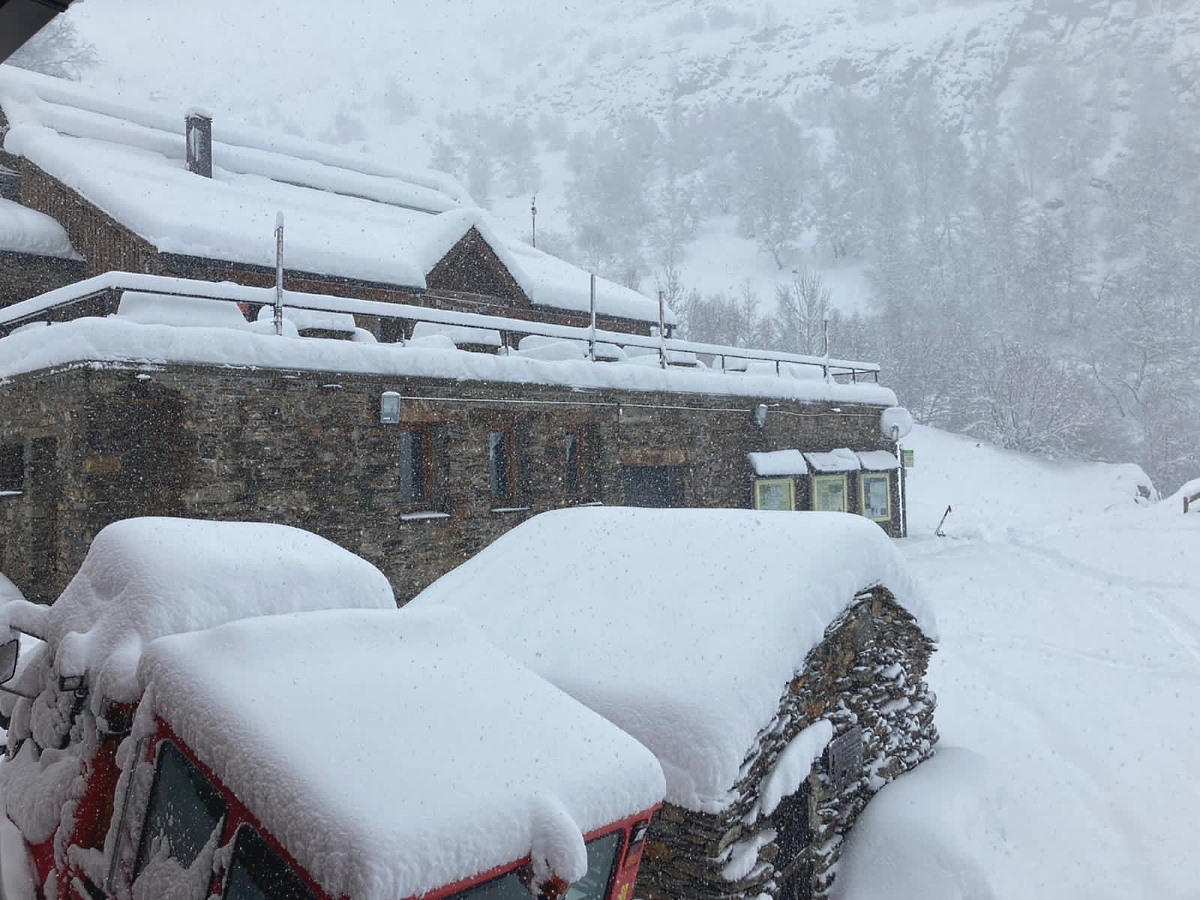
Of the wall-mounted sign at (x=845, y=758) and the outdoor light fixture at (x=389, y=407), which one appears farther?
the outdoor light fixture at (x=389, y=407)

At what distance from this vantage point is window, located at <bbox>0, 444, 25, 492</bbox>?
10.1 m

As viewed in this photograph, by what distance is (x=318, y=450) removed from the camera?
394 inches

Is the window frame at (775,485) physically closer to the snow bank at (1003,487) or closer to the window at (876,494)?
the window at (876,494)

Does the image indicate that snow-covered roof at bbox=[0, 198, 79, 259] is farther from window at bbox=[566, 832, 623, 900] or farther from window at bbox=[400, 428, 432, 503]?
window at bbox=[566, 832, 623, 900]

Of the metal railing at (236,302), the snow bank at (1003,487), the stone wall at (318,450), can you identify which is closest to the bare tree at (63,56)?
the metal railing at (236,302)

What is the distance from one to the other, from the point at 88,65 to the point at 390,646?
26585 mm

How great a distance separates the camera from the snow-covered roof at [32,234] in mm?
13367

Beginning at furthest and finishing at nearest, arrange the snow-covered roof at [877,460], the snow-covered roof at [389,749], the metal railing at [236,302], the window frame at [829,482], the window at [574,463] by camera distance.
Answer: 1. the snow-covered roof at [877,460]
2. the window frame at [829,482]
3. the window at [574,463]
4. the metal railing at [236,302]
5. the snow-covered roof at [389,749]

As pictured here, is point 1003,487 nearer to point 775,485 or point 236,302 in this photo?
point 775,485

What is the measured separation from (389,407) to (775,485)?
348 inches

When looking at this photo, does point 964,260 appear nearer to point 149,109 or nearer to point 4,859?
point 149,109

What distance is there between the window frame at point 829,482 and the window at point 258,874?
1572cm

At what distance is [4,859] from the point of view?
308 cm

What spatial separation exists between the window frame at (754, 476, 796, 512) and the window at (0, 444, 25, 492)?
475 inches
